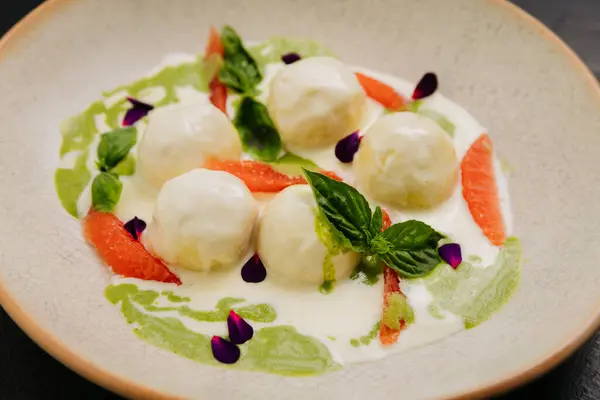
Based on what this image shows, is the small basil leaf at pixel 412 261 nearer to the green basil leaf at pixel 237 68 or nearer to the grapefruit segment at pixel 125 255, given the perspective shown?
the grapefruit segment at pixel 125 255

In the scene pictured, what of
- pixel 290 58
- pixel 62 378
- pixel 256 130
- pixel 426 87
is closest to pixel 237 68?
pixel 290 58

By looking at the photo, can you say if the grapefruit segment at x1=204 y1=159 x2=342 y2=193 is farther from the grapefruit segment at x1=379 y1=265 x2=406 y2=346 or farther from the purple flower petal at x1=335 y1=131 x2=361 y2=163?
the grapefruit segment at x1=379 y1=265 x2=406 y2=346

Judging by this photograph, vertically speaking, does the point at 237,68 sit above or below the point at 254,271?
above

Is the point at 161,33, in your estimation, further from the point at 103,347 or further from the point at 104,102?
the point at 103,347

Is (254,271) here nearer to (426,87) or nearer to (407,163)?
(407,163)

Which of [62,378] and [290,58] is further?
[290,58]

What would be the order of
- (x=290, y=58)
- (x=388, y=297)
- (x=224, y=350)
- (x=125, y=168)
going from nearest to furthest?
1. (x=224, y=350)
2. (x=388, y=297)
3. (x=125, y=168)
4. (x=290, y=58)
